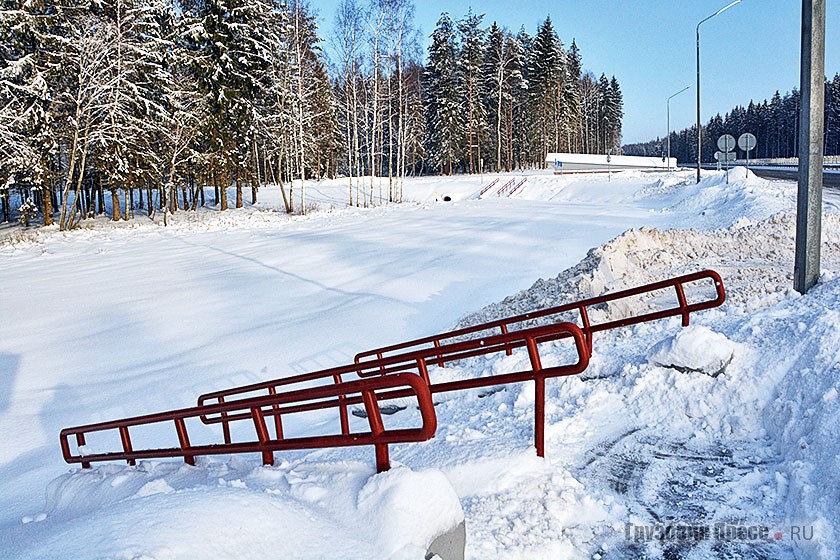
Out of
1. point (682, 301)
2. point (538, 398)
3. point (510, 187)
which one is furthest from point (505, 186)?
point (538, 398)

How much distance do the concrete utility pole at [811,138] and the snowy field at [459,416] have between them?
272mm

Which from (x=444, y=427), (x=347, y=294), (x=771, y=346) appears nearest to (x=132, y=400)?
(x=444, y=427)

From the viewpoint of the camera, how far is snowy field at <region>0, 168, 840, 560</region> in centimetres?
268

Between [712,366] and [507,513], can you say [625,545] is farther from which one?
[712,366]

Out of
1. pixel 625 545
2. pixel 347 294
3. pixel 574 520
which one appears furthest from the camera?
pixel 347 294

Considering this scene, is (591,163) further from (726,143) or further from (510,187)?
(726,143)

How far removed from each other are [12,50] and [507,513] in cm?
3050

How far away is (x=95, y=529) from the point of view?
240 centimetres

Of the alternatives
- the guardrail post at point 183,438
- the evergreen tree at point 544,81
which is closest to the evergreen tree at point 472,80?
the evergreen tree at point 544,81

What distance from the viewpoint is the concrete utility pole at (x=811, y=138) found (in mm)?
6492

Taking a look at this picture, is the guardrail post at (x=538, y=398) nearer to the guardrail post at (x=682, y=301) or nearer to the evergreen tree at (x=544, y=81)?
the guardrail post at (x=682, y=301)

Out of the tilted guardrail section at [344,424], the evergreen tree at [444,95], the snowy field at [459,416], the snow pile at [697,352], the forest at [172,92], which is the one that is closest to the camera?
the tilted guardrail section at [344,424]

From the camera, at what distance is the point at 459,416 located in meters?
5.29

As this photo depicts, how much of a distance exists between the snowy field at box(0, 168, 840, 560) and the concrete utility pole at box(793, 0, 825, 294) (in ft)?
0.89
